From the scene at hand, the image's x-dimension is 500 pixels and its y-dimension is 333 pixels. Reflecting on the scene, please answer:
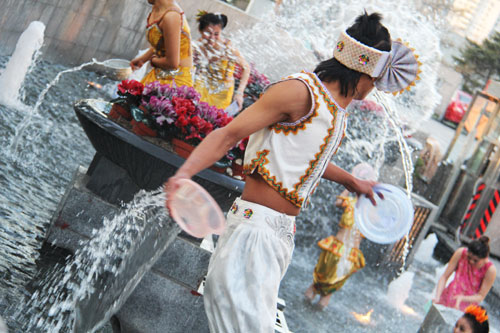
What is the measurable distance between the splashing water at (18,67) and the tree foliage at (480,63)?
37.2m

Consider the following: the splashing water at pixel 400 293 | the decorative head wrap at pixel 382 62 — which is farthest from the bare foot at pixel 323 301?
the decorative head wrap at pixel 382 62

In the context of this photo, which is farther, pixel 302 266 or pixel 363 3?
pixel 363 3

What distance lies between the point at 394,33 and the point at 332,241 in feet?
22.5

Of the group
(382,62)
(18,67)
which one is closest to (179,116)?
(382,62)

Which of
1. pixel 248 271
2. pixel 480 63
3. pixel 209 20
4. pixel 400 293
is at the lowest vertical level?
pixel 400 293

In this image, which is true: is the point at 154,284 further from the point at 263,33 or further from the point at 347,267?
the point at 263,33

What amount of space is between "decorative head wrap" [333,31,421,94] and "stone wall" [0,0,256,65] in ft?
25.7

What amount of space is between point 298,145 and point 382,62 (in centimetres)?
56

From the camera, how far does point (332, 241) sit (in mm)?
7953

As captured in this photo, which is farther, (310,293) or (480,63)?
(480,63)

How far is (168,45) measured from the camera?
5125 mm

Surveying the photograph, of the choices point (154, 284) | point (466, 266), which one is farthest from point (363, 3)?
Result: point (154, 284)

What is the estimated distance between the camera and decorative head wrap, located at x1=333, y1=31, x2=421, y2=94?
293 cm

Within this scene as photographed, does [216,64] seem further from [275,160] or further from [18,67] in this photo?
[275,160]
